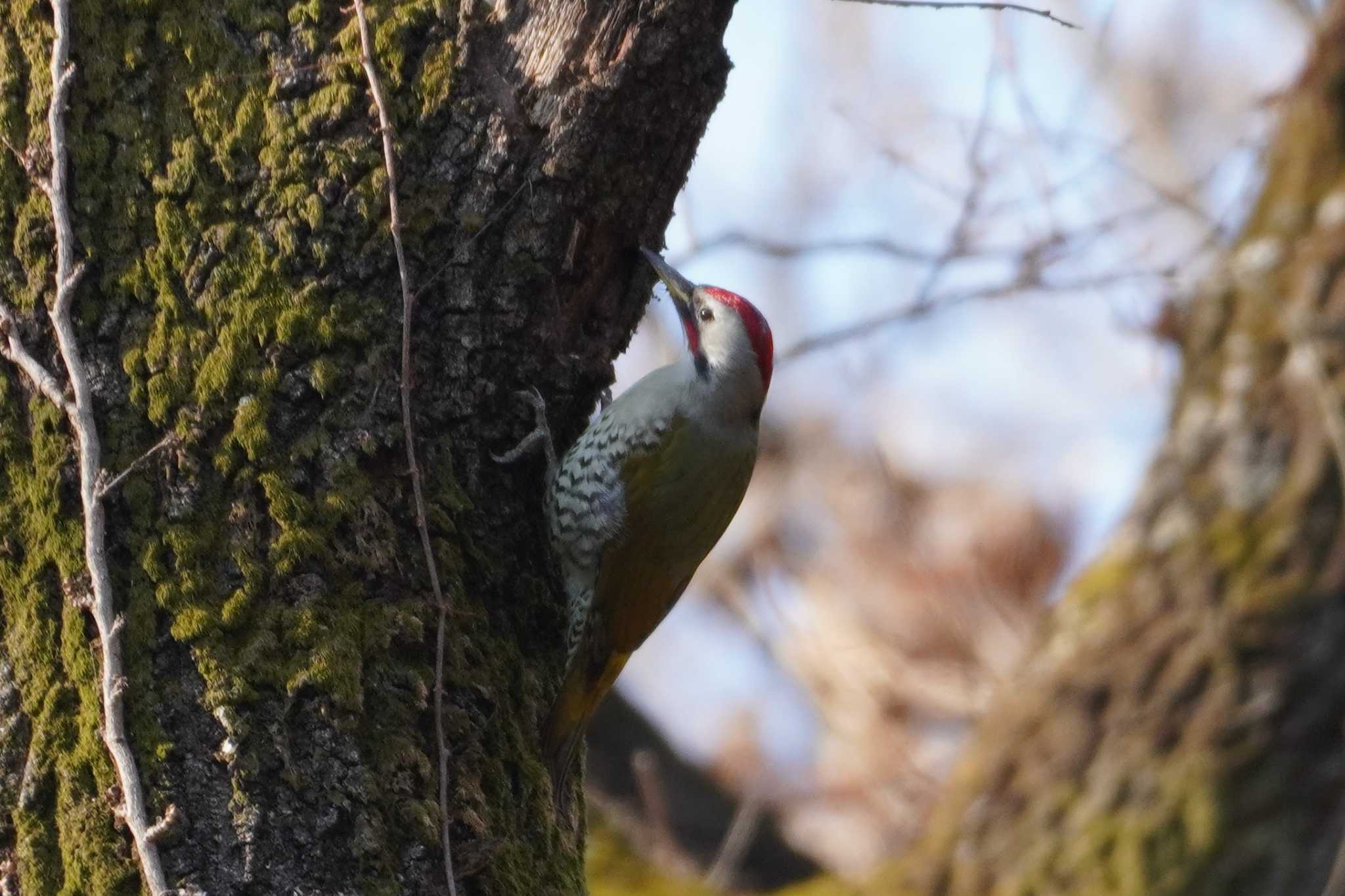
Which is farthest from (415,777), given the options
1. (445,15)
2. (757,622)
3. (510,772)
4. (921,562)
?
(921,562)

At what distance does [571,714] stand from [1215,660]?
3066 millimetres

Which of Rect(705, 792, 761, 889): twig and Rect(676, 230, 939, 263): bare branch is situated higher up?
Rect(676, 230, 939, 263): bare branch

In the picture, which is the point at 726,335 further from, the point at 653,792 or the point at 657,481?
the point at 653,792

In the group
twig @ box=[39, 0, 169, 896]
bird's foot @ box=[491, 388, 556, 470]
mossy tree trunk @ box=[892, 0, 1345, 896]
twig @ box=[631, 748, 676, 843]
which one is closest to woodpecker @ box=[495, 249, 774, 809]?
bird's foot @ box=[491, 388, 556, 470]

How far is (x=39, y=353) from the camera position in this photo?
8.68 ft

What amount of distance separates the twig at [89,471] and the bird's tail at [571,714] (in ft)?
2.93

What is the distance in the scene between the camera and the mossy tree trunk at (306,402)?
97.7 inches

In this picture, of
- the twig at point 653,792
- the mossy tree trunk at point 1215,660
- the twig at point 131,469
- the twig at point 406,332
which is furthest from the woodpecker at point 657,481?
the mossy tree trunk at point 1215,660

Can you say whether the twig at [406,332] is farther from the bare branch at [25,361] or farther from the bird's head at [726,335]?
the bird's head at [726,335]

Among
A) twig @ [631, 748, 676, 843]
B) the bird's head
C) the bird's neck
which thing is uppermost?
the bird's head

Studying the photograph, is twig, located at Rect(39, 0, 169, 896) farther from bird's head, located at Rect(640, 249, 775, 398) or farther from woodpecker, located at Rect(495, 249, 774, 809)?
bird's head, located at Rect(640, 249, 775, 398)

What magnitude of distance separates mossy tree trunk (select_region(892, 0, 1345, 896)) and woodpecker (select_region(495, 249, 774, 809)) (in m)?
1.97

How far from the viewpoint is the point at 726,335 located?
4.44 metres

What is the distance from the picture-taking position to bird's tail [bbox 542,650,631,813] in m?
3.12
